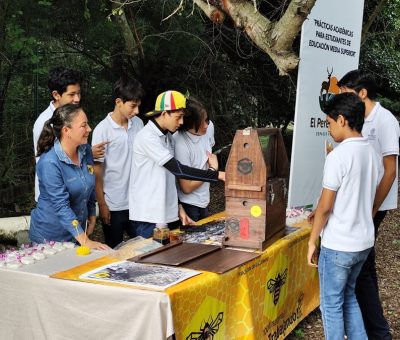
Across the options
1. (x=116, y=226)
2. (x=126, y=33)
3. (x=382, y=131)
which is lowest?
(x=116, y=226)

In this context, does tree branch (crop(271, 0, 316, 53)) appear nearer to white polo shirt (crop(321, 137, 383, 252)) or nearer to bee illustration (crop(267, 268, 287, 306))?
white polo shirt (crop(321, 137, 383, 252))

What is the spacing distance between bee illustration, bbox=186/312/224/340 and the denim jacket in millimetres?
837

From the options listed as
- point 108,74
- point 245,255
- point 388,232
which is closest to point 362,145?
point 245,255

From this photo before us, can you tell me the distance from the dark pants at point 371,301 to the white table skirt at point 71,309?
4.83ft

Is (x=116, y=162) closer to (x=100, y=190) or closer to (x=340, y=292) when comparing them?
(x=100, y=190)

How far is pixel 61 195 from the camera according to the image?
2.57 m

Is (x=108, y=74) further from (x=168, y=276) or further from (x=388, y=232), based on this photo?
(x=168, y=276)

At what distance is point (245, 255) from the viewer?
254 centimetres

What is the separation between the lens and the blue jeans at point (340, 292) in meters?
2.54

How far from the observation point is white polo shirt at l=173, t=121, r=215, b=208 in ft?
10.9

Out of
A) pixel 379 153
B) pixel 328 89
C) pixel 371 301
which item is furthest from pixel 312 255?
pixel 328 89

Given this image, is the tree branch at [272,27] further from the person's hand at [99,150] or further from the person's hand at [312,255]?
the person's hand at [312,255]

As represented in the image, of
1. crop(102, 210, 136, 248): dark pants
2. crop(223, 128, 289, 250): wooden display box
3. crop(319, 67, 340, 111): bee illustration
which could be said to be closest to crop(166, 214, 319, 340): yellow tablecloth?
crop(223, 128, 289, 250): wooden display box

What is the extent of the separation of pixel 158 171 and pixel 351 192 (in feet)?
3.62
